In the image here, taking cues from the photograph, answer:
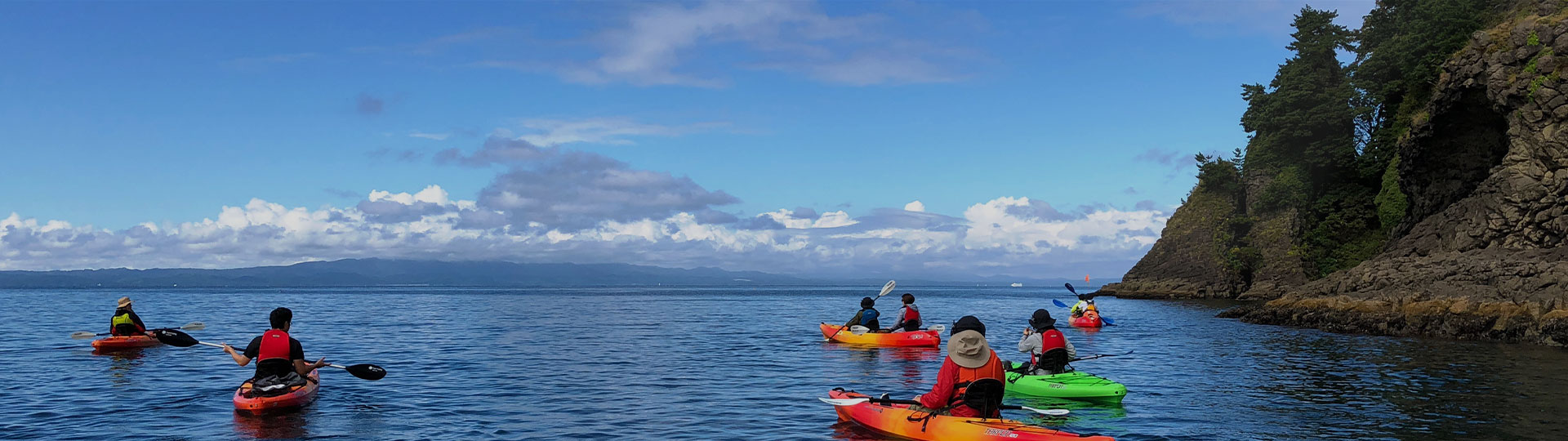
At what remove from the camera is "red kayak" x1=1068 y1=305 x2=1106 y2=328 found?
154 feet

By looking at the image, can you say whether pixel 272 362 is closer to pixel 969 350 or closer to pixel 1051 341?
pixel 969 350

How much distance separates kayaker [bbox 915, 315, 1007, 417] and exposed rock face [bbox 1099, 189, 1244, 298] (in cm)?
7666

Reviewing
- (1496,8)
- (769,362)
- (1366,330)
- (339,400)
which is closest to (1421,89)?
(1496,8)

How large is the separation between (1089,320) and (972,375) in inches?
1370

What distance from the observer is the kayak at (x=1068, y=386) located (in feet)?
62.3

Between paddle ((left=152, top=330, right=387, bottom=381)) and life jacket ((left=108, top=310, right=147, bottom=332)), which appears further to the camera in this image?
life jacket ((left=108, top=310, right=147, bottom=332))

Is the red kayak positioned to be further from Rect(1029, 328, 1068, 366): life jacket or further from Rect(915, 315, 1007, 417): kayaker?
Rect(915, 315, 1007, 417): kayaker

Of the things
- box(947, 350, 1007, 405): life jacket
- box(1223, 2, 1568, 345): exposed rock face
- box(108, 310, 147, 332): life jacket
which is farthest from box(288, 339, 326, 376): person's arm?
box(1223, 2, 1568, 345): exposed rock face

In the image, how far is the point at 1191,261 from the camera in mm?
96500

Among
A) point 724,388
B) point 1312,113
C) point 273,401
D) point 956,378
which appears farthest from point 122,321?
point 1312,113

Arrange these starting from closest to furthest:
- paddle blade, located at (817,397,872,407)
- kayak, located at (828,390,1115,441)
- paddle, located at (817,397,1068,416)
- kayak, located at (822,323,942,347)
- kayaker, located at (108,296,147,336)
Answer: kayak, located at (828,390,1115,441) < paddle, located at (817,397,1068,416) < paddle blade, located at (817,397,872,407) < kayaker, located at (108,296,147,336) < kayak, located at (822,323,942,347)

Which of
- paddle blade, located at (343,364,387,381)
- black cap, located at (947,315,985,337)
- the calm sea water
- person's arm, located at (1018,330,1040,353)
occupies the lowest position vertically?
the calm sea water

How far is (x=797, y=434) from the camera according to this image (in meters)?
15.9

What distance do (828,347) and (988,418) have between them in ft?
64.9
